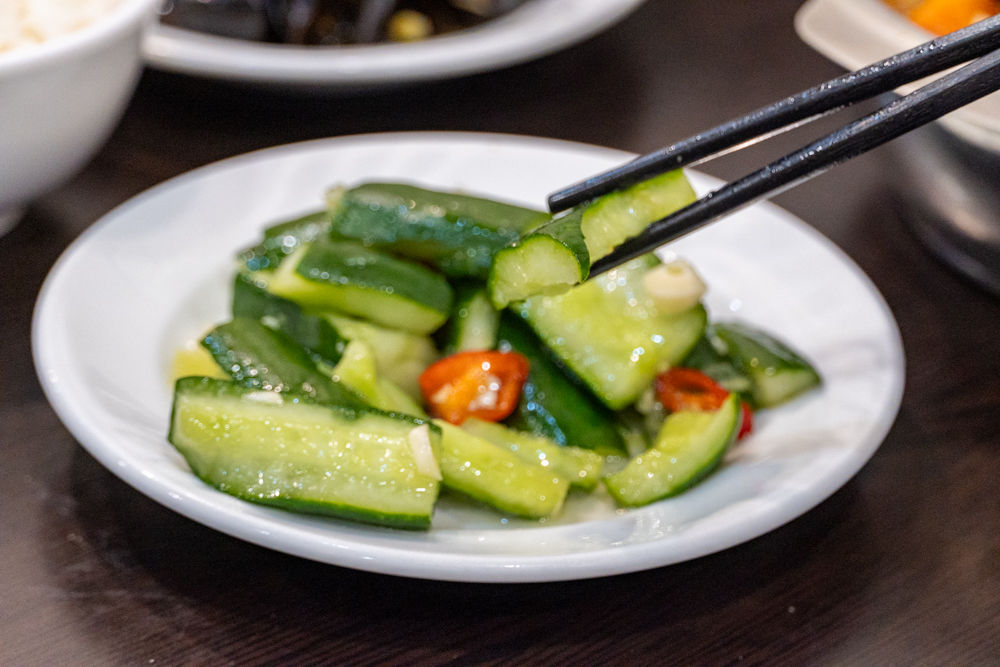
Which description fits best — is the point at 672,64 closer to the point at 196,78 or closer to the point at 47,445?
the point at 196,78

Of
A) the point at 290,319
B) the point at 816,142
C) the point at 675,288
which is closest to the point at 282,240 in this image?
the point at 290,319

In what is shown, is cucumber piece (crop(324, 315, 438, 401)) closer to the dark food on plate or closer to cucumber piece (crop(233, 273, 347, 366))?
cucumber piece (crop(233, 273, 347, 366))

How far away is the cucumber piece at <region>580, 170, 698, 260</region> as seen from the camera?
109 cm

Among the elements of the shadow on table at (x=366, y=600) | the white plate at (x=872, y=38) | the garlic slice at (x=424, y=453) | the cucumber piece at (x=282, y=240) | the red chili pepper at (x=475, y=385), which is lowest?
the shadow on table at (x=366, y=600)

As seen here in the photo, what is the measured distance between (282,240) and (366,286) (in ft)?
0.86

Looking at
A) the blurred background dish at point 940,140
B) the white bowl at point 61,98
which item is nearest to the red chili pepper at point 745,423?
the blurred background dish at point 940,140

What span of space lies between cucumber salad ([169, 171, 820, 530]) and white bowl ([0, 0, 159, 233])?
0.43 m

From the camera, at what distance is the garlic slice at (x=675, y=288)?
56.9 inches

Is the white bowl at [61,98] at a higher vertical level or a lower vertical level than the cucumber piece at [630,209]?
lower

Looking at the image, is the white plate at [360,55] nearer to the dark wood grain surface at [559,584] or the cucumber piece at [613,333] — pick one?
the dark wood grain surface at [559,584]

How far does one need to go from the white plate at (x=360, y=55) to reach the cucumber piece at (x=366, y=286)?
0.92m

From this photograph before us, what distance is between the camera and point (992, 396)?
1.57 m

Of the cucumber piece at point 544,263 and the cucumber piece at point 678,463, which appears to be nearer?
the cucumber piece at point 544,263

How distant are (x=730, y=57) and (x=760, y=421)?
1.84m
